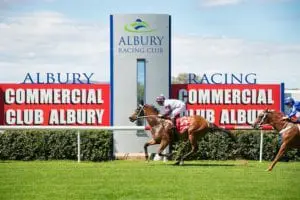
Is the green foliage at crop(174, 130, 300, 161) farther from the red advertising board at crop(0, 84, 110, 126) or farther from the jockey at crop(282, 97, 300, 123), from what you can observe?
the red advertising board at crop(0, 84, 110, 126)

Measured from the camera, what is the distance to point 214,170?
13.7 m

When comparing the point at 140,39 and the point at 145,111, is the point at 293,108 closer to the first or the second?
the point at 145,111

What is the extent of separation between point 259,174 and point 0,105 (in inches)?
403

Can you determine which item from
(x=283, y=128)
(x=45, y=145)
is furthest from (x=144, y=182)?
(x=45, y=145)

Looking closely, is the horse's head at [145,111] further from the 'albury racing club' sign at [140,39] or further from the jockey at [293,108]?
the 'albury racing club' sign at [140,39]

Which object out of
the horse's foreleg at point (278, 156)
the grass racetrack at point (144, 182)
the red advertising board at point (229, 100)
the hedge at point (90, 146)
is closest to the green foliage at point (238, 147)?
the hedge at point (90, 146)

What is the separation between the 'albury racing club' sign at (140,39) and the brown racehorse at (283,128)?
18.6 ft

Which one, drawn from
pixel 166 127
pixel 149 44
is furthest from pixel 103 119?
pixel 166 127

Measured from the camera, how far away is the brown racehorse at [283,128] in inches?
574

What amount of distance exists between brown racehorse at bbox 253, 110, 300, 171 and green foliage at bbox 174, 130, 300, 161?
2.79 meters

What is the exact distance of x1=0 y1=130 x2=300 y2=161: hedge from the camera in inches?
675

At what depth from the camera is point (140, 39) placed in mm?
19922

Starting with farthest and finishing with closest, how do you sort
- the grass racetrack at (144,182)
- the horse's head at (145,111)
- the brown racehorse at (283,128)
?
the horse's head at (145,111) → the brown racehorse at (283,128) → the grass racetrack at (144,182)

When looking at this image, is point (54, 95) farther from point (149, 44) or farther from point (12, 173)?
point (12, 173)
